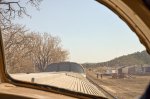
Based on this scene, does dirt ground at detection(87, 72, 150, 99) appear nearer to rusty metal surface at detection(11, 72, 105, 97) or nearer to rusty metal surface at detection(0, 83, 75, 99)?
rusty metal surface at detection(11, 72, 105, 97)

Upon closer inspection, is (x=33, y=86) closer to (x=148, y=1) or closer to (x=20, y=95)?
(x=20, y=95)

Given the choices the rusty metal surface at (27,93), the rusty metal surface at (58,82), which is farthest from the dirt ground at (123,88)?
the rusty metal surface at (27,93)

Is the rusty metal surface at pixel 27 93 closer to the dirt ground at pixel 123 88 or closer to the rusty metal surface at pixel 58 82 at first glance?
the rusty metal surface at pixel 58 82

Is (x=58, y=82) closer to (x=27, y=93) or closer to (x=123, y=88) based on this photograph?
(x=27, y=93)

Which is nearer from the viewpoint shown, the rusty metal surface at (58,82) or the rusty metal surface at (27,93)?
the rusty metal surface at (27,93)

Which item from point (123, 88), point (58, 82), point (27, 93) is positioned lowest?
point (123, 88)

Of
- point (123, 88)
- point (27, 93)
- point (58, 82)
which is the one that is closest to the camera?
point (27, 93)

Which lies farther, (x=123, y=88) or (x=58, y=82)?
(x=123, y=88)

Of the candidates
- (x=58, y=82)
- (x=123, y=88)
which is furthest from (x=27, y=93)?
(x=123, y=88)

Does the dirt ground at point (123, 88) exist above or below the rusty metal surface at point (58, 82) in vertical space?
below

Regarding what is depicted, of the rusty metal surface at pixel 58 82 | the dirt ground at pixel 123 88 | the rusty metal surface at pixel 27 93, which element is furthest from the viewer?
the dirt ground at pixel 123 88

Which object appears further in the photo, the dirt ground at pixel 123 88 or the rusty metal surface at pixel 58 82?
the dirt ground at pixel 123 88

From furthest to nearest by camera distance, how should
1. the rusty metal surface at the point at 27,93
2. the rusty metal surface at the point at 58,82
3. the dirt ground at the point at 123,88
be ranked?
the dirt ground at the point at 123,88, the rusty metal surface at the point at 58,82, the rusty metal surface at the point at 27,93

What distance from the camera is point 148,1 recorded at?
47.8 inches
